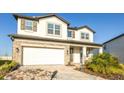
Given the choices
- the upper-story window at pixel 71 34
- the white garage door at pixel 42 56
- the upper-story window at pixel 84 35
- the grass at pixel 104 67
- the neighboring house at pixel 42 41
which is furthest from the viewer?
the upper-story window at pixel 84 35

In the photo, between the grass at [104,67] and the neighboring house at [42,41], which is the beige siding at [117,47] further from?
the grass at [104,67]

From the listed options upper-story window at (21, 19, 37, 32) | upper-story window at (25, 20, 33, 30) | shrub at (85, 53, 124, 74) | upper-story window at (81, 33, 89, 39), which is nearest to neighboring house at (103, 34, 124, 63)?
upper-story window at (81, 33, 89, 39)

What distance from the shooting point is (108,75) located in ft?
38.9

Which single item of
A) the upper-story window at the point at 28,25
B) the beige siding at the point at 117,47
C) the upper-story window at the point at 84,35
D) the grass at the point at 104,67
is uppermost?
the upper-story window at the point at 28,25

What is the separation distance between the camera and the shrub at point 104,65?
41.5 ft

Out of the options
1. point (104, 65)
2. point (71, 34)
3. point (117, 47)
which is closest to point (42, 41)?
point (71, 34)

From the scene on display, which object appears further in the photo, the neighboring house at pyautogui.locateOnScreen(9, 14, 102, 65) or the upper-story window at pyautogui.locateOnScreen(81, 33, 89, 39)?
the upper-story window at pyautogui.locateOnScreen(81, 33, 89, 39)

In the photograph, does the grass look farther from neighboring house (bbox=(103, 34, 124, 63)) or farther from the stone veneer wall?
neighboring house (bbox=(103, 34, 124, 63))

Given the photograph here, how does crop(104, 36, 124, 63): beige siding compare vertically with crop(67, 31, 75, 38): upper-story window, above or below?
below

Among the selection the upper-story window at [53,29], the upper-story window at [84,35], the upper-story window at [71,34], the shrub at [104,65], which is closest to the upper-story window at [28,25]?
the upper-story window at [53,29]

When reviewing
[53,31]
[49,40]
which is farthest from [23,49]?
[53,31]

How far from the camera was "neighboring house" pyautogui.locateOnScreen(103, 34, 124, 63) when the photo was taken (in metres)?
21.4

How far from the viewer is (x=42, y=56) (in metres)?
16.8
